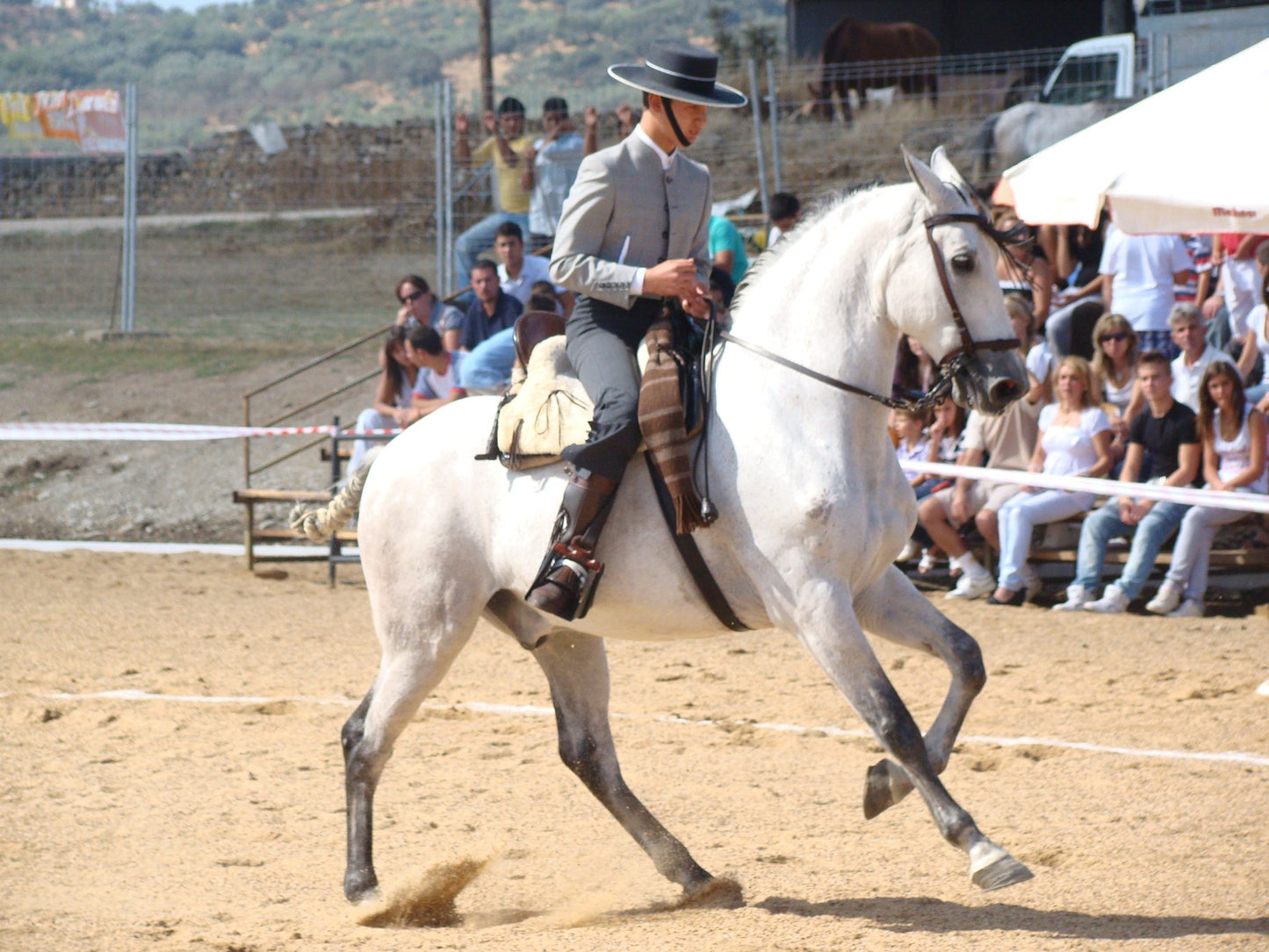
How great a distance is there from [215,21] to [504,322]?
85736mm

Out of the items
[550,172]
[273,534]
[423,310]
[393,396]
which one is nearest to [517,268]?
[423,310]

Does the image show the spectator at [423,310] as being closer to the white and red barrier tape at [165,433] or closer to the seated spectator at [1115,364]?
the white and red barrier tape at [165,433]

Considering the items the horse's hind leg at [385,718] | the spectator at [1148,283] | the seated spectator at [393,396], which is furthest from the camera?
the seated spectator at [393,396]

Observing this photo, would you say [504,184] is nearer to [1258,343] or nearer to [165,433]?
[165,433]

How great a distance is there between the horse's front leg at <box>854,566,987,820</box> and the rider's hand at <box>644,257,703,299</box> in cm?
113

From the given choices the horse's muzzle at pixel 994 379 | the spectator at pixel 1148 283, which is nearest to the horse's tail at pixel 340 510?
the horse's muzzle at pixel 994 379

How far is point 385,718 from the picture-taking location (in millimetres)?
5207

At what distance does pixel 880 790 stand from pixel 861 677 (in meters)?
0.44

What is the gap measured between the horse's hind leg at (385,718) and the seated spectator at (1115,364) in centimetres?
642

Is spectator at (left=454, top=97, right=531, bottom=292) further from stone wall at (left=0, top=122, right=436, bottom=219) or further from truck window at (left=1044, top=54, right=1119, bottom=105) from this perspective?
truck window at (left=1044, top=54, right=1119, bottom=105)

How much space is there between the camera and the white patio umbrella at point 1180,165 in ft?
24.4

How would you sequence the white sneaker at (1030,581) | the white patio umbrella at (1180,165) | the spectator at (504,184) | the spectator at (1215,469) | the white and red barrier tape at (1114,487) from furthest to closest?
the spectator at (504,184) < the white sneaker at (1030,581) < the spectator at (1215,469) < the white and red barrier tape at (1114,487) < the white patio umbrella at (1180,165)

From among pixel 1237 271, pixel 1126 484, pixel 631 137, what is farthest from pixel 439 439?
pixel 1237 271

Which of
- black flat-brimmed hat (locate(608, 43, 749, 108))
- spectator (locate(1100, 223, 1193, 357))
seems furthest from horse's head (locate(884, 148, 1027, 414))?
spectator (locate(1100, 223, 1193, 357))
